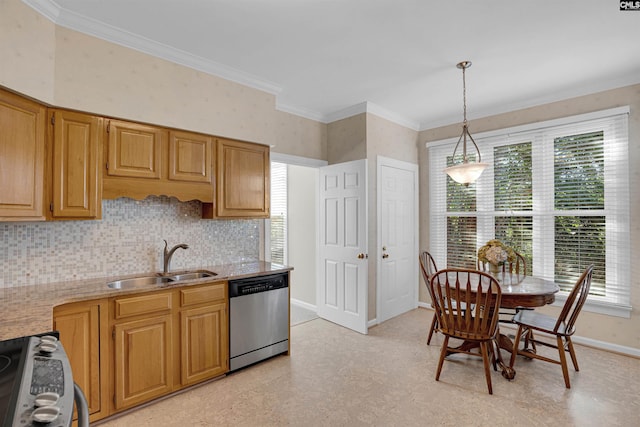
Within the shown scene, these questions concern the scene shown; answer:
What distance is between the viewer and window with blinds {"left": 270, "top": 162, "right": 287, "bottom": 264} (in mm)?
5123

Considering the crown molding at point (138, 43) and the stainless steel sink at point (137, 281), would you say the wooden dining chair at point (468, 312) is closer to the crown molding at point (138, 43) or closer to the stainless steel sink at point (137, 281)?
the stainless steel sink at point (137, 281)

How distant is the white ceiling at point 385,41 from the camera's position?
6.95 ft

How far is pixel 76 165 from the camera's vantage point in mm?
2205

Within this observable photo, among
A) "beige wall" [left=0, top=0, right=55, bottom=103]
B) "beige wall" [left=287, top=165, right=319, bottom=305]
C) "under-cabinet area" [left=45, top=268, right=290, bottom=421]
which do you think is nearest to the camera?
"beige wall" [left=0, top=0, right=55, bottom=103]

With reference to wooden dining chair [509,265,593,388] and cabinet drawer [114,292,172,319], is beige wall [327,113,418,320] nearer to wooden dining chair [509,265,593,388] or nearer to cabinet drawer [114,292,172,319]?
wooden dining chair [509,265,593,388]

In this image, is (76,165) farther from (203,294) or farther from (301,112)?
(301,112)

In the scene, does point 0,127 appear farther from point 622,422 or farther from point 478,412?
point 622,422

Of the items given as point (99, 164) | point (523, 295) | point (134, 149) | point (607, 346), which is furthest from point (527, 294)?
point (99, 164)

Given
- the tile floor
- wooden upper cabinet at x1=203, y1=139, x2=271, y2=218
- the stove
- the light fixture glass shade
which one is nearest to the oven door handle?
the stove

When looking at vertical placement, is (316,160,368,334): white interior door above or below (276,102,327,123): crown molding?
below

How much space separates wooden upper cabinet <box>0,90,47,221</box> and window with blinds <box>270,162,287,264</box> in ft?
10.5

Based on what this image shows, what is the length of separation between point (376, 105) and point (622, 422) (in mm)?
3547

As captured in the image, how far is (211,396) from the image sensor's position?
2.44 m

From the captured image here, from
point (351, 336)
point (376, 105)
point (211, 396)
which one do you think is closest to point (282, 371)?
point (211, 396)
